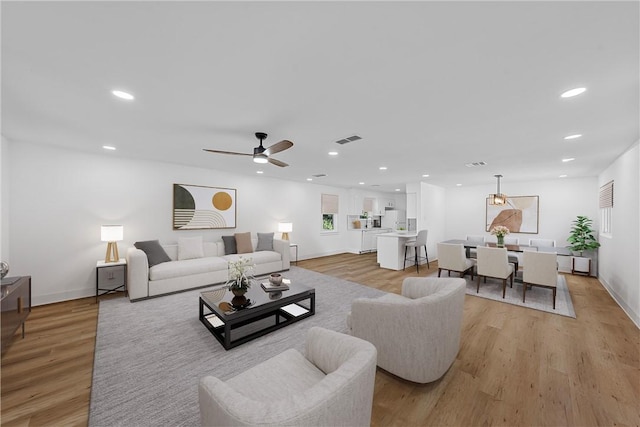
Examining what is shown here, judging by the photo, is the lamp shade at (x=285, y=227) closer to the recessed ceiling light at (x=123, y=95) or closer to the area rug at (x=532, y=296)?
the area rug at (x=532, y=296)

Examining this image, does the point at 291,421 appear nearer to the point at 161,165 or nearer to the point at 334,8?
the point at 334,8

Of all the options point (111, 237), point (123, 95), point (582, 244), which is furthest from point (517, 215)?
point (111, 237)

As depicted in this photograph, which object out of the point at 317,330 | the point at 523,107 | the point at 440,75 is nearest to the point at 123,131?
the point at 317,330

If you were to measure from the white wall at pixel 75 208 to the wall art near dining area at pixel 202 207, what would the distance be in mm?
126

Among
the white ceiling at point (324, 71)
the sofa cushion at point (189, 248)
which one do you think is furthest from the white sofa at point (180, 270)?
the white ceiling at point (324, 71)

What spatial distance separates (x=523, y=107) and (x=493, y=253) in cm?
281

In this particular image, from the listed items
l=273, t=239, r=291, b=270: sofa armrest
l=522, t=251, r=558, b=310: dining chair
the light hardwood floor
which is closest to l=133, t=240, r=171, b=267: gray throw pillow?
the light hardwood floor

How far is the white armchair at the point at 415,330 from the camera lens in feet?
6.17

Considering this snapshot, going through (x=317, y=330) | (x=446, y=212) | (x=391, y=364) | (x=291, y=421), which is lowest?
(x=391, y=364)

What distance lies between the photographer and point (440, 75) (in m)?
1.78

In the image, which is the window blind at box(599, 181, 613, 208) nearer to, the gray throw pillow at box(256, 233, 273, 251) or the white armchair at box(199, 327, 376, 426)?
the white armchair at box(199, 327, 376, 426)

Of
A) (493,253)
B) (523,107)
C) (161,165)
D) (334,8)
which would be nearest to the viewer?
(334,8)

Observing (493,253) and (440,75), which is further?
(493,253)

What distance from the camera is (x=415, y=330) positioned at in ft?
6.19
